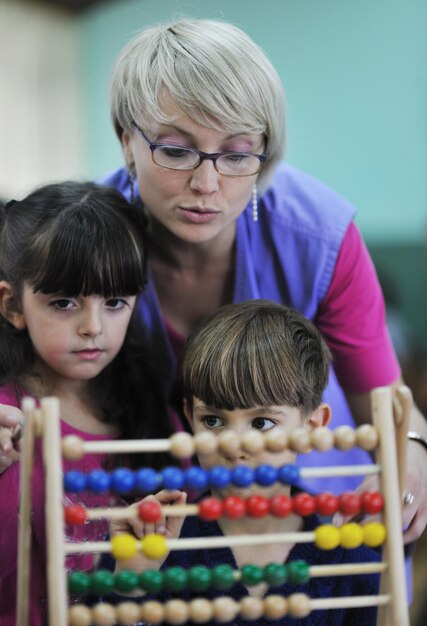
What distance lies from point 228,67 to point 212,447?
1.97 ft

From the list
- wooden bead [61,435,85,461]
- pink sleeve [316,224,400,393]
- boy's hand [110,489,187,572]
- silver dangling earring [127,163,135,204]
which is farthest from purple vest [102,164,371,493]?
wooden bead [61,435,85,461]

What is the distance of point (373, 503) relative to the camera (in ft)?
3.06

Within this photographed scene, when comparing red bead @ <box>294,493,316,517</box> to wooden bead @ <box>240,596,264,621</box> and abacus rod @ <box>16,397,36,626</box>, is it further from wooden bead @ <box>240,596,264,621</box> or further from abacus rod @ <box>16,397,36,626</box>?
abacus rod @ <box>16,397,36,626</box>

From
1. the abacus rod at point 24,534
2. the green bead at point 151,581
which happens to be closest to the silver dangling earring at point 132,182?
the abacus rod at point 24,534

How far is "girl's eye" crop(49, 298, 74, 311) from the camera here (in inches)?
47.6

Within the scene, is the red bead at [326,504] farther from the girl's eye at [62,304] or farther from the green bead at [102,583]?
the girl's eye at [62,304]

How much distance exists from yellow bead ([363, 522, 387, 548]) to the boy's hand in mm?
244

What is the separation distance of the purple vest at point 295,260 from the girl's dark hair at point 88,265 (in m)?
0.11

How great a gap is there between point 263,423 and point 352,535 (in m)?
0.22

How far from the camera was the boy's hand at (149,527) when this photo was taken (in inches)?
40.2

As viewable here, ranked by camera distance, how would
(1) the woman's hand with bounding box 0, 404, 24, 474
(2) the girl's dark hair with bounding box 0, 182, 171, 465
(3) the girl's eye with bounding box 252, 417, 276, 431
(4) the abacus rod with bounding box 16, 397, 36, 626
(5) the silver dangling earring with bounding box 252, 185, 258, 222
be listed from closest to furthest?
(4) the abacus rod with bounding box 16, 397, 36, 626, (1) the woman's hand with bounding box 0, 404, 24, 474, (3) the girl's eye with bounding box 252, 417, 276, 431, (2) the girl's dark hair with bounding box 0, 182, 171, 465, (5) the silver dangling earring with bounding box 252, 185, 258, 222

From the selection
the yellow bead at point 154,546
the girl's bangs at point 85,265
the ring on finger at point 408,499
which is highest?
the girl's bangs at point 85,265

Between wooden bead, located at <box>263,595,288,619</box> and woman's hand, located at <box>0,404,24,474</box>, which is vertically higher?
woman's hand, located at <box>0,404,24,474</box>

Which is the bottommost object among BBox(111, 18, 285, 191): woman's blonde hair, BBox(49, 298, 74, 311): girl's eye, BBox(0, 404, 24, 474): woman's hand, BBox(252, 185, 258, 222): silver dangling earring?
BBox(0, 404, 24, 474): woman's hand
